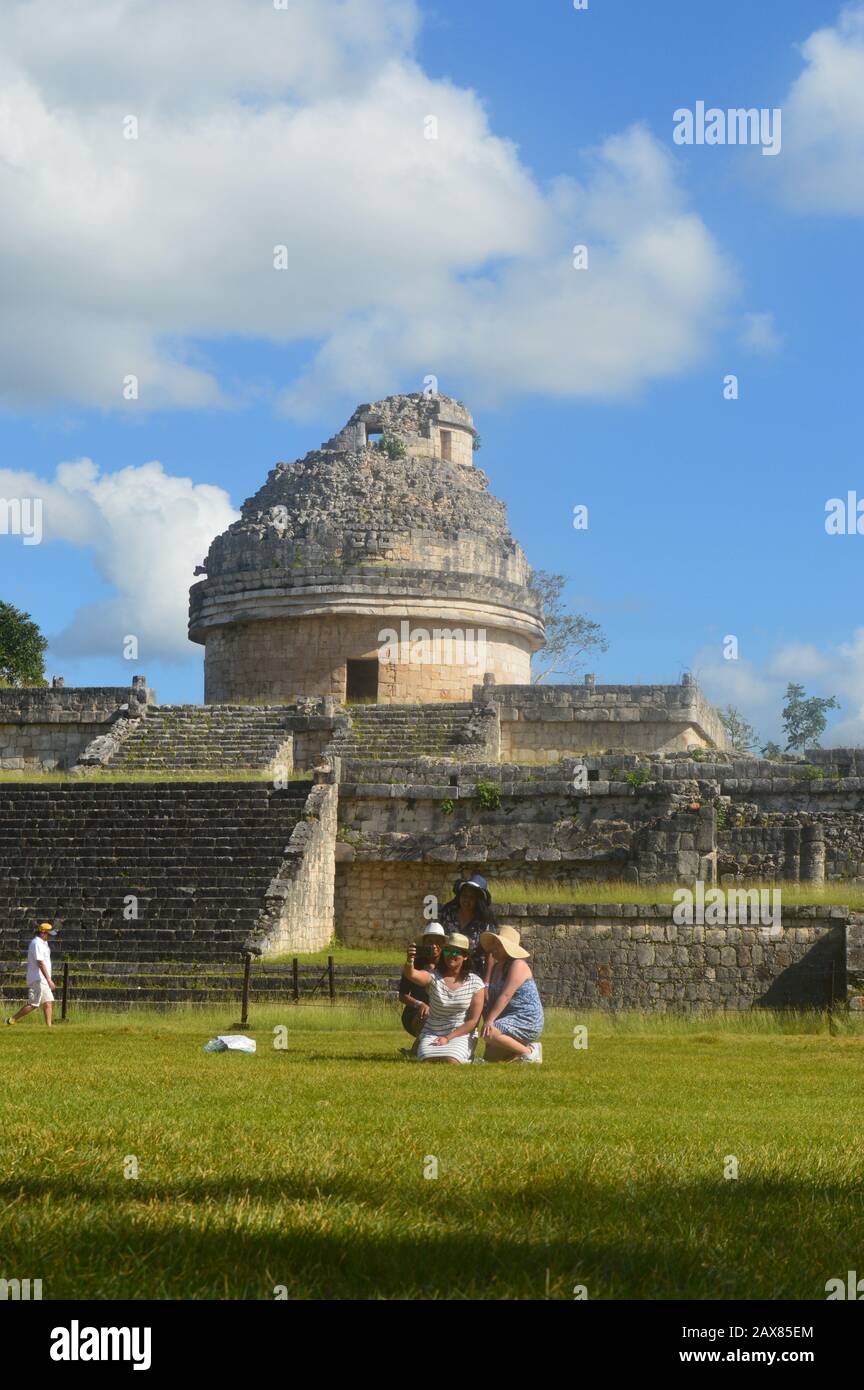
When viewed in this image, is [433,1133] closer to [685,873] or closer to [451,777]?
[685,873]

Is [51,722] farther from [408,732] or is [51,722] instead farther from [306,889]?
[306,889]

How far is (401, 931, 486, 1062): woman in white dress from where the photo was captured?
34.4ft

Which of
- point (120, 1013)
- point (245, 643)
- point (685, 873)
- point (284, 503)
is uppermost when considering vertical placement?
point (284, 503)

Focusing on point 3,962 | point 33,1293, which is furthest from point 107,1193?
point 3,962

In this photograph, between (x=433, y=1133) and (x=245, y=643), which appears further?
(x=245, y=643)

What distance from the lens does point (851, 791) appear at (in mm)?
21047

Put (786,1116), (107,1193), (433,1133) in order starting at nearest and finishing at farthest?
1. (107,1193)
2. (433,1133)
3. (786,1116)

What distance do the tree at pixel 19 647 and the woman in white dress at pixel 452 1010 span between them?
34224mm

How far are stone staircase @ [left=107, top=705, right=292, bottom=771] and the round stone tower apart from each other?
9.87ft

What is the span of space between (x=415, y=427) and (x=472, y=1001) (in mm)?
24349

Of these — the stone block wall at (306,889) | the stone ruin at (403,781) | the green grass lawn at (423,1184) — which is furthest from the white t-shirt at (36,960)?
the green grass lawn at (423,1184)

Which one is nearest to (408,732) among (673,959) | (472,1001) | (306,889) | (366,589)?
(366,589)

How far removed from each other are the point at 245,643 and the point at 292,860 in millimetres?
11918

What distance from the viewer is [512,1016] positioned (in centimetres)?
1061
